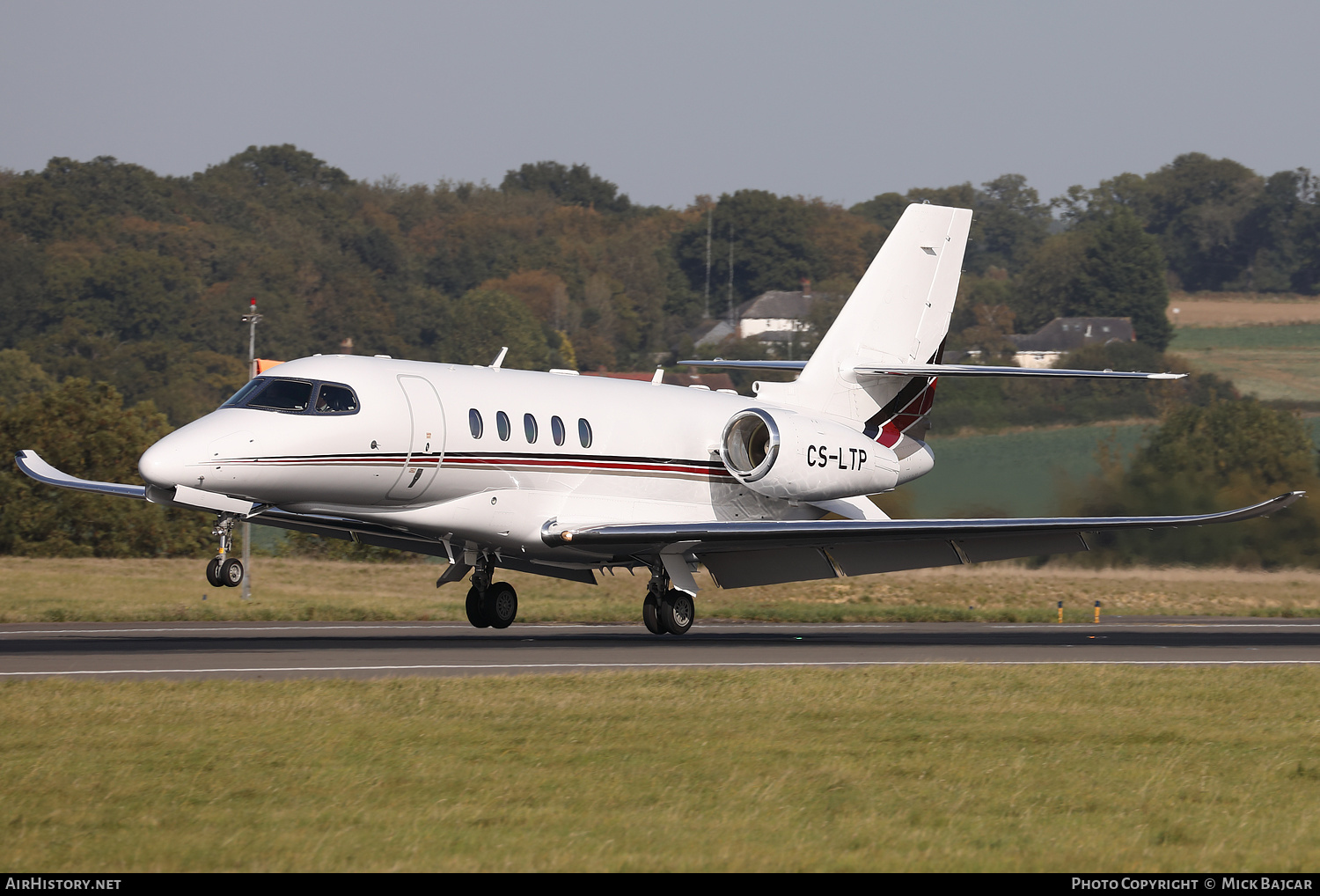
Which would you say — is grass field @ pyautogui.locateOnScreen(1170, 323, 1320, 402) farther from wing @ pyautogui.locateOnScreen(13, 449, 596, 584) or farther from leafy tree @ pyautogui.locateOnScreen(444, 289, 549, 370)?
wing @ pyautogui.locateOnScreen(13, 449, 596, 584)

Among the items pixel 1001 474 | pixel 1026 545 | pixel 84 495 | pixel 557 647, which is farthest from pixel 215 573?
pixel 84 495

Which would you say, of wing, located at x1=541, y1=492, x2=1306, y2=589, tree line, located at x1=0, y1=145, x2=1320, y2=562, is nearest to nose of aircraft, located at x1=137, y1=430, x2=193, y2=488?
wing, located at x1=541, y1=492, x2=1306, y2=589

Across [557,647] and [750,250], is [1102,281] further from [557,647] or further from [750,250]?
[557,647]

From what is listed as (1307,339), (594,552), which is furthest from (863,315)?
(1307,339)

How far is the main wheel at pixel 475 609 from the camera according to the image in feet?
74.8

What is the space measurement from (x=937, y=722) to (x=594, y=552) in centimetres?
1018

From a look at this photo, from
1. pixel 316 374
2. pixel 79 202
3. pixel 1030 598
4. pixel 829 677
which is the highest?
pixel 79 202

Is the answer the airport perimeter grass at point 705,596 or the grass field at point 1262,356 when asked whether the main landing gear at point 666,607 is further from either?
the grass field at point 1262,356

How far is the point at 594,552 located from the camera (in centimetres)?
2212

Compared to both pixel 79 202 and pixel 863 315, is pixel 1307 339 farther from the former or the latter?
pixel 79 202

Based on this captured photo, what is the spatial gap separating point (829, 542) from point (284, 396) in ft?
25.9

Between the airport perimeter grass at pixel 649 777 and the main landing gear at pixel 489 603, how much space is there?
7884 mm

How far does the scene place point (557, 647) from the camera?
65.7 ft

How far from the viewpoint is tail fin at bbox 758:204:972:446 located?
2588 cm
